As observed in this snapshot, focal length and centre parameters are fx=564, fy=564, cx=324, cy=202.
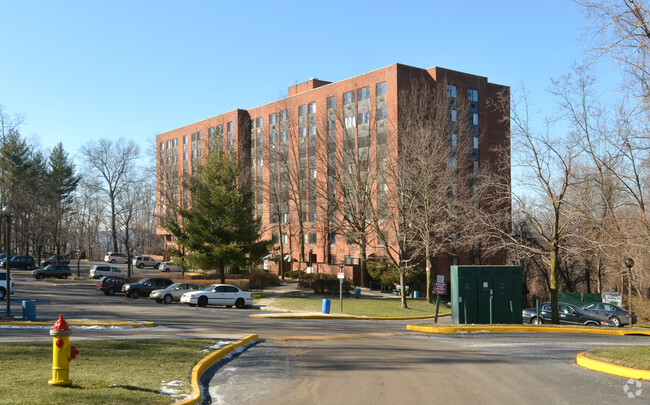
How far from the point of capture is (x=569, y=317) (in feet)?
102

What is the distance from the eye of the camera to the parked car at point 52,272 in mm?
52500

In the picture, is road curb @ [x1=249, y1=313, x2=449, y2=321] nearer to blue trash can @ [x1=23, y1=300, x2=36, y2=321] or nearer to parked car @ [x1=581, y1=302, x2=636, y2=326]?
parked car @ [x1=581, y1=302, x2=636, y2=326]

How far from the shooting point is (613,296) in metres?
40.1

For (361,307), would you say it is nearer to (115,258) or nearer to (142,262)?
(142,262)

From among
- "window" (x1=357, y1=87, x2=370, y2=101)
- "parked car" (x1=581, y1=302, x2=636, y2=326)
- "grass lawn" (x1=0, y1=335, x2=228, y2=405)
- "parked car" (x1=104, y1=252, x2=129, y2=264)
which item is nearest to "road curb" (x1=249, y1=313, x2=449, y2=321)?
"parked car" (x1=581, y1=302, x2=636, y2=326)

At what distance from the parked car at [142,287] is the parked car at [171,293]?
3387mm

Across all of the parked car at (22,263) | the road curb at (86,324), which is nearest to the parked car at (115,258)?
the parked car at (22,263)

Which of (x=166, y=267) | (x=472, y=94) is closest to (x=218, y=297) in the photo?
(x=166, y=267)

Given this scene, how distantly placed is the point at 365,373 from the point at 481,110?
184 ft

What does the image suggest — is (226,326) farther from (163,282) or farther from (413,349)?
(163,282)

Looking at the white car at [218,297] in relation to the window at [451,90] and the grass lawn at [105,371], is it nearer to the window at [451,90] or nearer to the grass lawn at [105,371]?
the grass lawn at [105,371]

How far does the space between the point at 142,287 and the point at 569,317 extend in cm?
2789

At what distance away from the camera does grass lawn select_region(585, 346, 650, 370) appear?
38.4 feet

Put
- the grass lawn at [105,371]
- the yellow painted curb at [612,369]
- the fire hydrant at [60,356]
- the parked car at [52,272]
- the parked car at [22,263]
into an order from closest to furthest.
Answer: the grass lawn at [105,371]
the fire hydrant at [60,356]
the yellow painted curb at [612,369]
the parked car at [52,272]
the parked car at [22,263]
